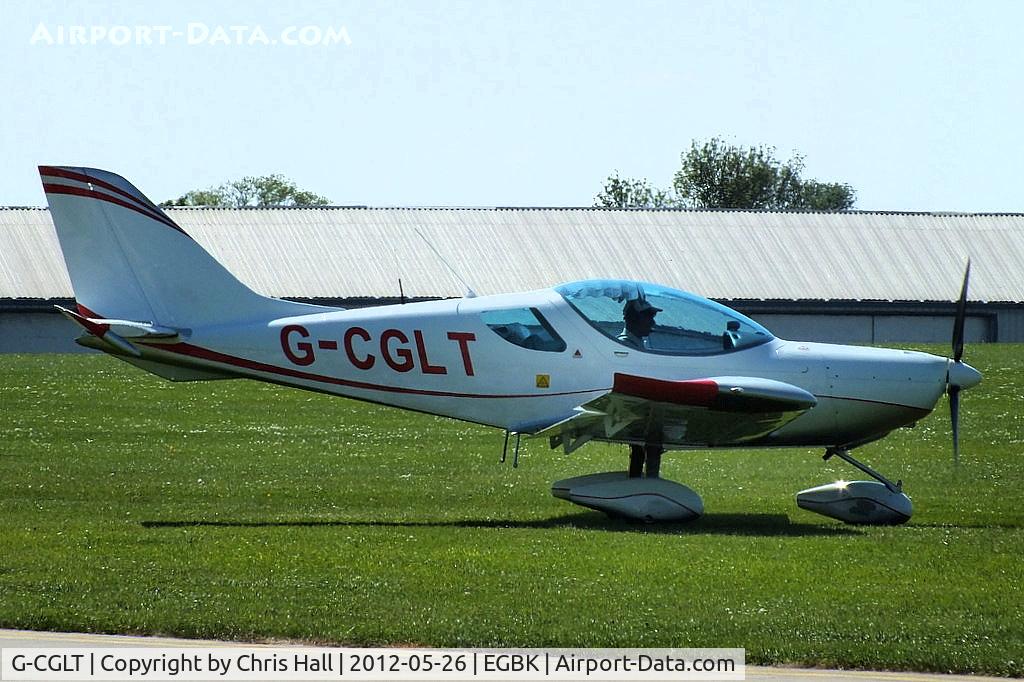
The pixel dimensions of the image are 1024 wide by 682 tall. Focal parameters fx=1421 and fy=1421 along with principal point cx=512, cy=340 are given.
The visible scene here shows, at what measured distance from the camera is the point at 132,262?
48.8ft

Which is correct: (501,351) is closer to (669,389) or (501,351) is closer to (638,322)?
(638,322)

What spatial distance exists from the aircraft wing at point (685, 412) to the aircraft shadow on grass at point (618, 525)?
0.83m

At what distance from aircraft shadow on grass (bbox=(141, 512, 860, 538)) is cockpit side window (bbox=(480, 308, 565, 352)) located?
1847 millimetres

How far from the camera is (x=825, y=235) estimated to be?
167ft

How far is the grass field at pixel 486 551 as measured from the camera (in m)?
9.43

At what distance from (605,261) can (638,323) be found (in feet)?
106

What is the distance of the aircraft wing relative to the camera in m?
13.5

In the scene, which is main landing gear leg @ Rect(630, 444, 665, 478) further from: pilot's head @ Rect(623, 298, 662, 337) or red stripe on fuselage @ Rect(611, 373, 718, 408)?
red stripe on fuselage @ Rect(611, 373, 718, 408)

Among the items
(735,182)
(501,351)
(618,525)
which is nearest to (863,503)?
(618,525)

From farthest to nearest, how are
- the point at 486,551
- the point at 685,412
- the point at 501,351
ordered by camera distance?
the point at 501,351
the point at 685,412
the point at 486,551

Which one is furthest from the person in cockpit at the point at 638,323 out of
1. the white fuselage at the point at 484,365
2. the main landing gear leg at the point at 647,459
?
the main landing gear leg at the point at 647,459

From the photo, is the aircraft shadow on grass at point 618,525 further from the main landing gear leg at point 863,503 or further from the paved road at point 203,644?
the paved road at point 203,644

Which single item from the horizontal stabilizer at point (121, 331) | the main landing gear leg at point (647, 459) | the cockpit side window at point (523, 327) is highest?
the cockpit side window at point (523, 327)

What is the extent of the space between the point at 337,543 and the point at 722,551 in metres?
3.43
